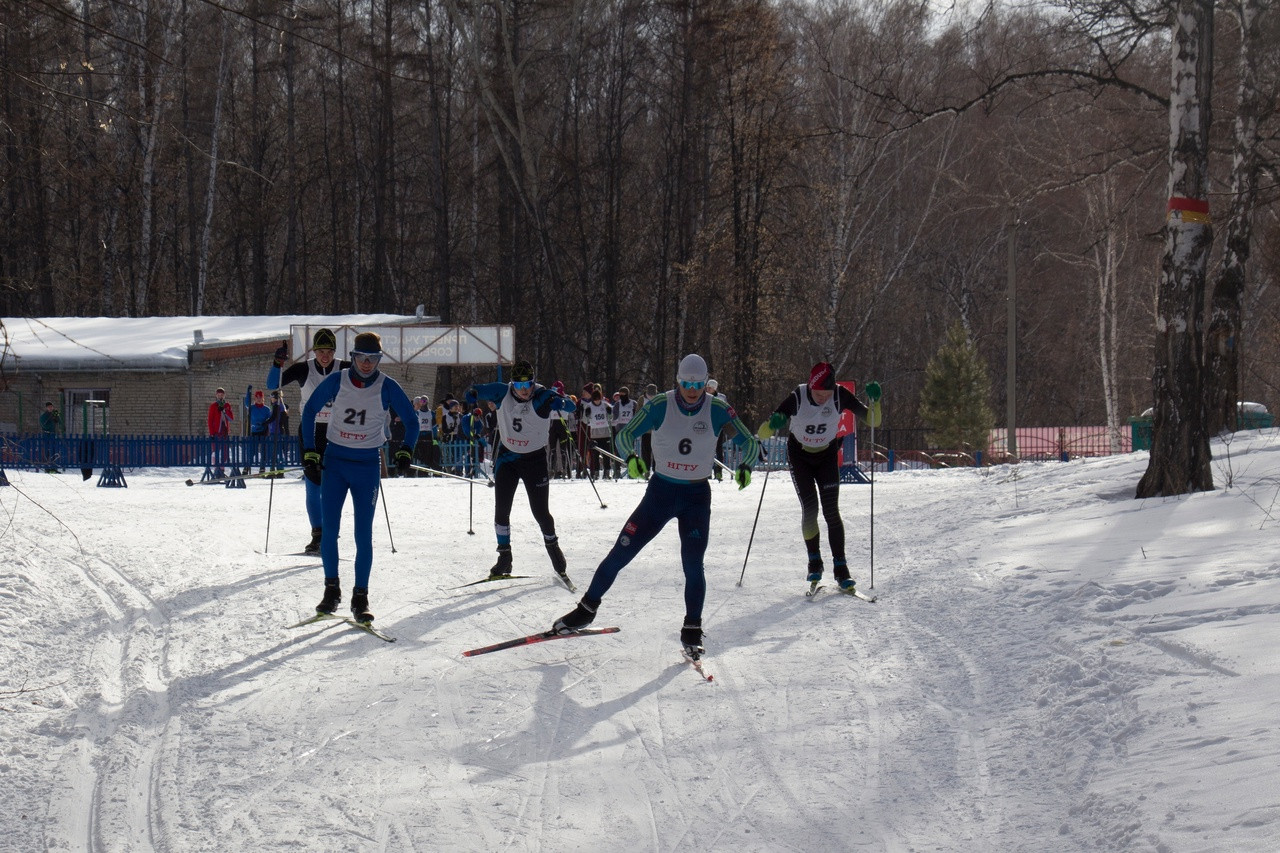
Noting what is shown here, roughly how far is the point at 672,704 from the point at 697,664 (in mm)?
757

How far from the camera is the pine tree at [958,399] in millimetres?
37125

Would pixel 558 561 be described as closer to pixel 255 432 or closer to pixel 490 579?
pixel 490 579

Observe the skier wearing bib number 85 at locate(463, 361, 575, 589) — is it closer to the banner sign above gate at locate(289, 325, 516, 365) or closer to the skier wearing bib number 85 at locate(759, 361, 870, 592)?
the skier wearing bib number 85 at locate(759, 361, 870, 592)

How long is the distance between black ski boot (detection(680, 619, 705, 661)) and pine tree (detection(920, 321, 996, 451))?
3063 centimetres

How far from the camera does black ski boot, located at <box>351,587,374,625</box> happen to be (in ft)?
27.0

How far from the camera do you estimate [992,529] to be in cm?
1218

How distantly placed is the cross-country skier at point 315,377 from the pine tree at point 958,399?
28.5 metres

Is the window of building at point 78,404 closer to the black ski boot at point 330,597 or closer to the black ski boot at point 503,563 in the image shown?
the black ski boot at point 503,563

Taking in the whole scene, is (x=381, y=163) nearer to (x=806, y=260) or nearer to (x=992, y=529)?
(x=806, y=260)

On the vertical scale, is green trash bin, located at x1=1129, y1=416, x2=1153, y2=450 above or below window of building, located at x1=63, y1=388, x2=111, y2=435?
below

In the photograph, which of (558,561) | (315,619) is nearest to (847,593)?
(558,561)

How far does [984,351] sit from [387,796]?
48.9 m

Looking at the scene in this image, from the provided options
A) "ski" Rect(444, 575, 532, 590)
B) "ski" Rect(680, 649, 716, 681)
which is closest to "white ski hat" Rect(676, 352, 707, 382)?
"ski" Rect(680, 649, 716, 681)

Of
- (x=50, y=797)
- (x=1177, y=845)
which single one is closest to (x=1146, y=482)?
(x=1177, y=845)
